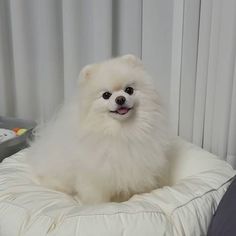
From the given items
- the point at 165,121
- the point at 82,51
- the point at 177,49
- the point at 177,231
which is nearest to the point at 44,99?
the point at 82,51

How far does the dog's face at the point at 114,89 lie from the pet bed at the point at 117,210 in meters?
0.30

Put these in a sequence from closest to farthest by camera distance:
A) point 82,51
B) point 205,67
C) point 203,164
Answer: point 203,164, point 205,67, point 82,51

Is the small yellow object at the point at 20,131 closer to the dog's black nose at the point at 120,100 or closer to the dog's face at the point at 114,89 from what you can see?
the dog's face at the point at 114,89

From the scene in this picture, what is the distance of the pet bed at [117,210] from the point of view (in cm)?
110

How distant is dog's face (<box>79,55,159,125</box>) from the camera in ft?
3.97

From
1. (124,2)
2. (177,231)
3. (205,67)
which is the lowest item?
(177,231)

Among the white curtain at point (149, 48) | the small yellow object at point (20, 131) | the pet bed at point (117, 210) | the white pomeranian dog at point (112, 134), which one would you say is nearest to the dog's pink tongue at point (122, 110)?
the white pomeranian dog at point (112, 134)

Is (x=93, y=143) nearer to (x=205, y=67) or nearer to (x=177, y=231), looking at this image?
(x=177, y=231)

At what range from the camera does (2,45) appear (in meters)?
2.04

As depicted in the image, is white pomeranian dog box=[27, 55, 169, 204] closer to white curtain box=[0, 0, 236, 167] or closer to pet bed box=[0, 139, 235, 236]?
pet bed box=[0, 139, 235, 236]

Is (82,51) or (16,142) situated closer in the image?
(16,142)

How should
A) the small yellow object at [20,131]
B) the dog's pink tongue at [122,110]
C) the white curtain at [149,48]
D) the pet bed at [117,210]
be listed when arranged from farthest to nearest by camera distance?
1. the small yellow object at [20,131]
2. the white curtain at [149,48]
3. the dog's pink tongue at [122,110]
4. the pet bed at [117,210]

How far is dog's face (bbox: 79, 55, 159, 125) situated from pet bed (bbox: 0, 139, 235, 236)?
30cm

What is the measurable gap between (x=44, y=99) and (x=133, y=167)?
3.07 ft
